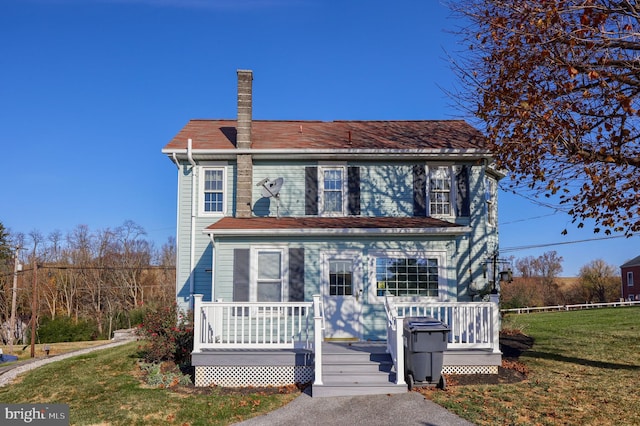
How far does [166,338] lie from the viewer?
11.7 meters

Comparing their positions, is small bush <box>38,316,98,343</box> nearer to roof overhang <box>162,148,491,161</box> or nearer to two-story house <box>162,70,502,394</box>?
two-story house <box>162,70,502,394</box>

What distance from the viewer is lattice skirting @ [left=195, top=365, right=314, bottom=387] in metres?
10.3

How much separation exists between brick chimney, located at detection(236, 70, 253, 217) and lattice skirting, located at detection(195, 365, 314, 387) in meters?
5.09

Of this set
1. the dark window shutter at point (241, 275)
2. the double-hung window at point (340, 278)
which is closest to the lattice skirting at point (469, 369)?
the double-hung window at point (340, 278)

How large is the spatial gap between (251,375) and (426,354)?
3.42m

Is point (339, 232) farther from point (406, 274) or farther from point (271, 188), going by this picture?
point (271, 188)

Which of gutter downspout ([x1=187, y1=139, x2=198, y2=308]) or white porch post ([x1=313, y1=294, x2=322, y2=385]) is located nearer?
white porch post ([x1=313, y1=294, x2=322, y2=385])

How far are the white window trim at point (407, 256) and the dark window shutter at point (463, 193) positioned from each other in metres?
2.28

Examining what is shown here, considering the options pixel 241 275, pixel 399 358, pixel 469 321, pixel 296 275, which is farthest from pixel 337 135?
pixel 399 358

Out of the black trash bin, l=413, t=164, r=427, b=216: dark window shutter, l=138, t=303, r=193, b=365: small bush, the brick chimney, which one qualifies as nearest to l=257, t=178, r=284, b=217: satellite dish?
the brick chimney

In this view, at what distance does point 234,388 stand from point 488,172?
10.4 m

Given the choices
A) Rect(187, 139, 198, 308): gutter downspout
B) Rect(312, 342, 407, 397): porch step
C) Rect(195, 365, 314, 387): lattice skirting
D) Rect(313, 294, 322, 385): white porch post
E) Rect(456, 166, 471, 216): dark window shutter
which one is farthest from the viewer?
Rect(456, 166, 471, 216): dark window shutter

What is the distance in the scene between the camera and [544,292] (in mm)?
47438

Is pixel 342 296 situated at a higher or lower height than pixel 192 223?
lower
